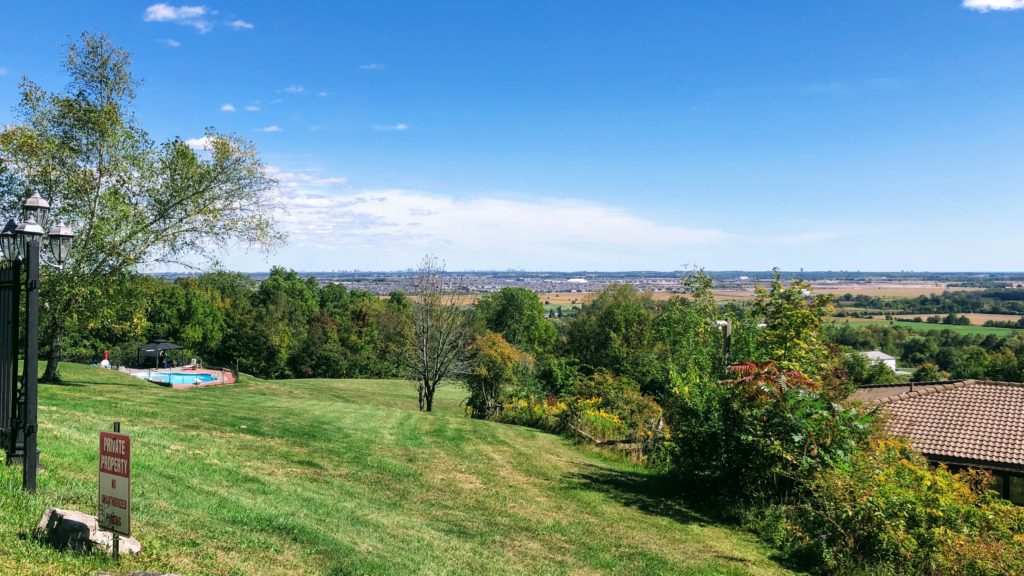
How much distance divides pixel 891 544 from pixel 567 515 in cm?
510

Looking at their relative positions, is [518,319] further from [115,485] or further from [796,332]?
[115,485]

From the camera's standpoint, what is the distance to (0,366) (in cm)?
735

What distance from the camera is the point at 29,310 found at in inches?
271

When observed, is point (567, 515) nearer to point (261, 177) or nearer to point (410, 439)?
point (410, 439)

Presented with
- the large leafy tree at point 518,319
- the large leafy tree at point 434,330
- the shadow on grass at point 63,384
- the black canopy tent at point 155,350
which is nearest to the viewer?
the shadow on grass at point 63,384

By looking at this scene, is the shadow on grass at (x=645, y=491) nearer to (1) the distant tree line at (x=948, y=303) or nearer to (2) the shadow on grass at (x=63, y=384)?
(2) the shadow on grass at (x=63, y=384)

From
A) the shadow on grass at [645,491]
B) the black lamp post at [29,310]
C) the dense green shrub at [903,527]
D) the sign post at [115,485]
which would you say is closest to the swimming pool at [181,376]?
the shadow on grass at [645,491]

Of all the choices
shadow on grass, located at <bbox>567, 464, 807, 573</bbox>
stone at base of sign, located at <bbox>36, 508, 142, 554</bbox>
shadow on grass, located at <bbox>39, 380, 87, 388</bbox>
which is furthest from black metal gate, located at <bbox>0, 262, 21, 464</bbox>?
shadow on grass, located at <bbox>39, 380, 87, 388</bbox>

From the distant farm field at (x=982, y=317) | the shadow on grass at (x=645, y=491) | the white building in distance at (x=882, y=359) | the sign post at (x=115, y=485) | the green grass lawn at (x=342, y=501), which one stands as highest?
the sign post at (x=115, y=485)

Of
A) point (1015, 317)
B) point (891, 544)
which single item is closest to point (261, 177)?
point (891, 544)

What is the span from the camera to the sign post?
18.1ft

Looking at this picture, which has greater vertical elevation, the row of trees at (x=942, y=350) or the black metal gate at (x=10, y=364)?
the black metal gate at (x=10, y=364)

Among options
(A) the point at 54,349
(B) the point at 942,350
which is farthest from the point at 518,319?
(A) the point at 54,349

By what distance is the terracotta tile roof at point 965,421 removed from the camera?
70.1 feet
